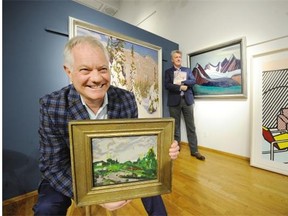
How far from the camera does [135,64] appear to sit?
7.00 ft

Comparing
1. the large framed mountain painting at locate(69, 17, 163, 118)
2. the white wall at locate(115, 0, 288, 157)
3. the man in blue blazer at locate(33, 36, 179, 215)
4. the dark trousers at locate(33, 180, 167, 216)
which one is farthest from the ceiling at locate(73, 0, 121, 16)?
the dark trousers at locate(33, 180, 167, 216)

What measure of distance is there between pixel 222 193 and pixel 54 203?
1304mm

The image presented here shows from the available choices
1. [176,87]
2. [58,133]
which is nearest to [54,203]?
[58,133]

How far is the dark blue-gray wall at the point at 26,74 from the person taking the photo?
4.22 ft

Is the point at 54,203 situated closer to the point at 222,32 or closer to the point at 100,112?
the point at 100,112

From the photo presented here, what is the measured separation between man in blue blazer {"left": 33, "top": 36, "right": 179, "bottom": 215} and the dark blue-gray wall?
2.72 feet

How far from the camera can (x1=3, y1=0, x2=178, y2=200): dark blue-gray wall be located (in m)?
1.29

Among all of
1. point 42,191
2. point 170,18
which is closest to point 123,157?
Result: point 42,191

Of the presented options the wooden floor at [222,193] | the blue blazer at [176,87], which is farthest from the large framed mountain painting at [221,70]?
the wooden floor at [222,193]

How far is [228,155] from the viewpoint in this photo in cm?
227

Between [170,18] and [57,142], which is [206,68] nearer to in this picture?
[170,18]

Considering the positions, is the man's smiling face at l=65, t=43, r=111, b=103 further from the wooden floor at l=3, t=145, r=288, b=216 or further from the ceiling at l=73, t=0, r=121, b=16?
the ceiling at l=73, t=0, r=121, b=16

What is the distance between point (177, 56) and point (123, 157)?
2.09 meters

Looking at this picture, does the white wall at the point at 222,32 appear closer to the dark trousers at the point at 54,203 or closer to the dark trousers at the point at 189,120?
the dark trousers at the point at 189,120
